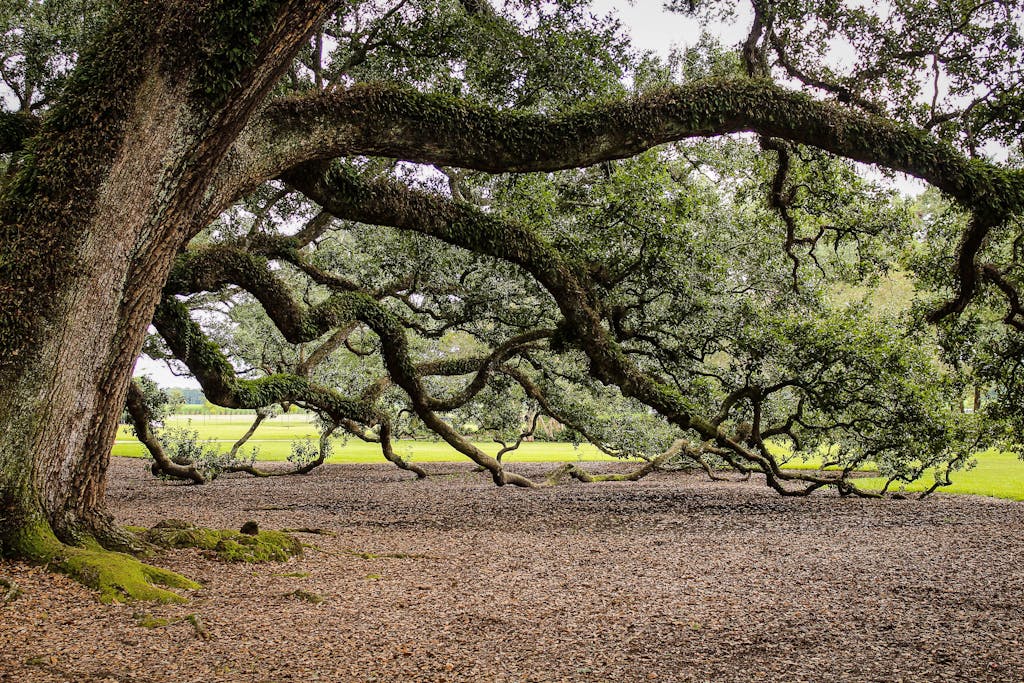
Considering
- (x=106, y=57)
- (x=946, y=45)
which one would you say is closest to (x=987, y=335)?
(x=946, y=45)

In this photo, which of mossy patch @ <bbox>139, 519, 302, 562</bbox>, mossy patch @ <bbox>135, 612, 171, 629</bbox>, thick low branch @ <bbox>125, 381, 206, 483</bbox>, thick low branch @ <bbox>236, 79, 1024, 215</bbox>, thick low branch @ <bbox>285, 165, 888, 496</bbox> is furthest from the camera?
thick low branch @ <bbox>125, 381, 206, 483</bbox>

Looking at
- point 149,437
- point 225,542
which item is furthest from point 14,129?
point 149,437

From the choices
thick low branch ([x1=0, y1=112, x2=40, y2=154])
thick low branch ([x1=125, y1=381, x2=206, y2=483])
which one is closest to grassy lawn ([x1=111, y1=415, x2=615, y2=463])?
thick low branch ([x1=125, y1=381, x2=206, y2=483])

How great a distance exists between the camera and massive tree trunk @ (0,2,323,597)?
4.30 meters

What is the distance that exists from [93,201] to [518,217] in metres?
5.96

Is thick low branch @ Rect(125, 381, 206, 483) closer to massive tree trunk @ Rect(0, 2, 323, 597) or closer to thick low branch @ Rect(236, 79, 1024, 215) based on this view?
massive tree trunk @ Rect(0, 2, 323, 597)

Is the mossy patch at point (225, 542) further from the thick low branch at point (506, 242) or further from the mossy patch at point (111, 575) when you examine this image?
the thick low branch at point (506, 242)

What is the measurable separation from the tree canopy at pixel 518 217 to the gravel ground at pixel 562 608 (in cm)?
135

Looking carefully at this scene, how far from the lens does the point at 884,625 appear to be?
4.48 metres

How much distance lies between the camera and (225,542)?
20.0 ft

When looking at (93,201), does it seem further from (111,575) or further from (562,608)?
(562,608)

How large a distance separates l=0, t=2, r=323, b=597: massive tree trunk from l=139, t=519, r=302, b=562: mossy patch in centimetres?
152

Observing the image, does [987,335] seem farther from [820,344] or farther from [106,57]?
[106,57]

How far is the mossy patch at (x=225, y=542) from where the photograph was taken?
595 cm
